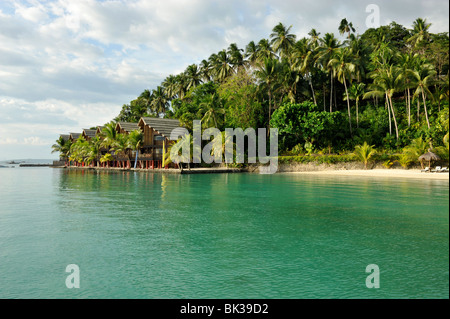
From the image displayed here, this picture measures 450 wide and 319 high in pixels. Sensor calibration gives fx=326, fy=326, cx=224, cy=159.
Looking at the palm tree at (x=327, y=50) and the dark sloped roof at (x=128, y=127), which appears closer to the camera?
the palm tree at (x=327, y=50)

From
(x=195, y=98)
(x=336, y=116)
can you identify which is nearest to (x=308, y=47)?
(x=336, y=116)

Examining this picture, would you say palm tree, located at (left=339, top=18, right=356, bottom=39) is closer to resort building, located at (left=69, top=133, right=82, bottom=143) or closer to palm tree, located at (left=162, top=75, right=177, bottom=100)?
palm tree, located at (left=162, top=75, right=177, bottom=100)

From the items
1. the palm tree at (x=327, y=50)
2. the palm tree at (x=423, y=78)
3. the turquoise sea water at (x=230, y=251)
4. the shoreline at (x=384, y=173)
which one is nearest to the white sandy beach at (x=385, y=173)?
the shoreline at (x=384, y=173)

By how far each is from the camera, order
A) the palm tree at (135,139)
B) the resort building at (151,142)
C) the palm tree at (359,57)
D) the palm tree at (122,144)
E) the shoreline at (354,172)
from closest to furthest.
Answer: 1. the shoreline at (354,172)
2. the palm tree at (359,57)
3. the resort building at (151,142)
4. the palm tree at (135,139)
5. the palm tree at (122,144)

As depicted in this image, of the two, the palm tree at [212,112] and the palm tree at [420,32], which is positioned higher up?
the palm tree at [420,32]

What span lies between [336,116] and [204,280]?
4373cm

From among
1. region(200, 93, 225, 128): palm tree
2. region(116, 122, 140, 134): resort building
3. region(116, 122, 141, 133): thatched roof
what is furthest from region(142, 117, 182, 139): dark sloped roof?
region(116, 122, 141, 133): thatched roof

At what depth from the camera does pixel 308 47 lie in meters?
52.5

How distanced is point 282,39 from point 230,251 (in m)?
58.2

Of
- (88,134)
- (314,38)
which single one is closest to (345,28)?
(314,38)

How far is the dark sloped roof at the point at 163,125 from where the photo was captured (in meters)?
54.4

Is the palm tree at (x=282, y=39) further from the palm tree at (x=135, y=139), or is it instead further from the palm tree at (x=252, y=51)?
the palm tree at (x=135, y=139)

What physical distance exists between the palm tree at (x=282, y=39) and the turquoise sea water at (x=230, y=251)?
50686 mm
